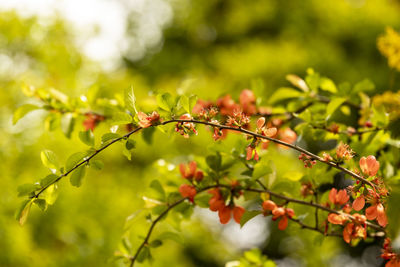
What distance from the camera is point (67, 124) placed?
3.66ft

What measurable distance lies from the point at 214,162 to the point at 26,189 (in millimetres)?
377

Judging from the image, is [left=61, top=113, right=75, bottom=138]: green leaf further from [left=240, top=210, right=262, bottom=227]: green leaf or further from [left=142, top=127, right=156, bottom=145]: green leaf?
[left=240, top=210, right=262, bottom=227]: green leaf

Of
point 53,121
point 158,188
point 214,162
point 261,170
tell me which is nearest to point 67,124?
point 53,121

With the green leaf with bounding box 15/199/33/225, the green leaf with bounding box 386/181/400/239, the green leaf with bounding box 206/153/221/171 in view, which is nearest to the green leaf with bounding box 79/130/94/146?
the green leaf with bounding box 15/199/33/225

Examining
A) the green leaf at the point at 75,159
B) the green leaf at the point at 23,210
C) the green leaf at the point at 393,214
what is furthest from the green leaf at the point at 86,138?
the green leaf at the point at 393,214

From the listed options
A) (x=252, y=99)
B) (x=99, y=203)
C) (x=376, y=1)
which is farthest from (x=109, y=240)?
(x=376, y=1)

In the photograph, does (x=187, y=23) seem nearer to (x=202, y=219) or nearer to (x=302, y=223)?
(x=202, y=219)

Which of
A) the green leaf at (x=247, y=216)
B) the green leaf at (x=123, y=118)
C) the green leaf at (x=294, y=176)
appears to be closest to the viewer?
the green leaf at (x=123, y=118)

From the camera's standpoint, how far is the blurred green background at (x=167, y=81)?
9.75 ft

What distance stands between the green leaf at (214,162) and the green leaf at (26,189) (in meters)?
0.35

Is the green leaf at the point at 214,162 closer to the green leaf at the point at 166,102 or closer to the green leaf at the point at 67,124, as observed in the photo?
the green leaf at the point at 166,102

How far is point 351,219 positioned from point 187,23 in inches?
261

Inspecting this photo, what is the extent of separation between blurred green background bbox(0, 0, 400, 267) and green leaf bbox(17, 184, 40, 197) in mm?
387

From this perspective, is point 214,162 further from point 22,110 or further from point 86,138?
point 22,110
